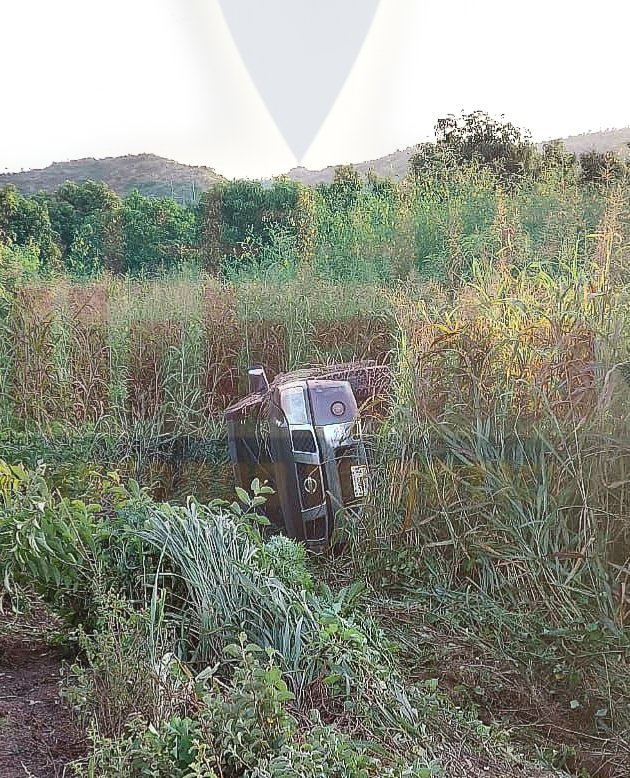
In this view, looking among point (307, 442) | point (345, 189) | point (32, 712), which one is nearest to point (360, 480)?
point (307, 442)

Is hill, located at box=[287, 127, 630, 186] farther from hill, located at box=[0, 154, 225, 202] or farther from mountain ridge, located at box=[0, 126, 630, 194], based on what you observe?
hill, located at box=[0, 154, 225, 202]

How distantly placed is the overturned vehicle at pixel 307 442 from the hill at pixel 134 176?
718 millimetres

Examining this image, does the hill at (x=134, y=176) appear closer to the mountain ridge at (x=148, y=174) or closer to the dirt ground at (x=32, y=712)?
the mountain ridge at (x=148, y=174)

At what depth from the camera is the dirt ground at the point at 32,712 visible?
1.23 meters

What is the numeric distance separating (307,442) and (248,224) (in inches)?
35.2

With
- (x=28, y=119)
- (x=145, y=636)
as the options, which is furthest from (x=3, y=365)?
(x=145, y=636)

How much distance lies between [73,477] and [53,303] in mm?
768

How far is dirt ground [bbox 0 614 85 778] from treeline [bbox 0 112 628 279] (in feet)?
5.75

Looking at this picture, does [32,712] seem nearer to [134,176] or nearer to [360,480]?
[360,480]

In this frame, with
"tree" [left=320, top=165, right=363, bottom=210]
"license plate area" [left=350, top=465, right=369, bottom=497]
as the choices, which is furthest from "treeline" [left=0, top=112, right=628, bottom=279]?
"license plate area" [left=350, top=465, right=369, bottom=497]

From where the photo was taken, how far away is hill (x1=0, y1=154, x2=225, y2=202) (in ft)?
10.6

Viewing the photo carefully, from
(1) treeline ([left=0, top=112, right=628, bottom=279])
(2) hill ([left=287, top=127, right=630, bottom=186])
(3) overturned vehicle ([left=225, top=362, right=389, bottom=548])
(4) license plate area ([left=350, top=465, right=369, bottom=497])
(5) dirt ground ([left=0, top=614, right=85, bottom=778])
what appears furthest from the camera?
(1) treeline ([left=0, top=112, right=628, bottom=279])

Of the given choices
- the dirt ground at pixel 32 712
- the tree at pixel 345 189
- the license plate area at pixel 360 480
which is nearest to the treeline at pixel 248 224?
the tree at pixel 345 189

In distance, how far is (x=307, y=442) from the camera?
295 centimetres
